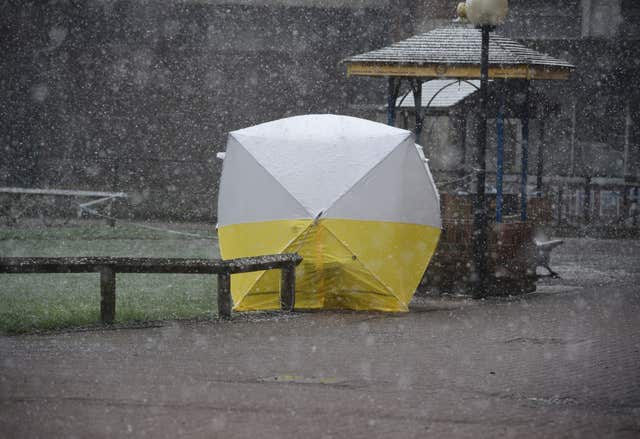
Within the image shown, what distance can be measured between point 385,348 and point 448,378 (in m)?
1.63

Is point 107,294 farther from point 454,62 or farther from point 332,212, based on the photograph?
point 454,62

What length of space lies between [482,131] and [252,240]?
3430 mm

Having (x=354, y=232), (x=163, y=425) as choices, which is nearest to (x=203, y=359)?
(x=163, y=425)

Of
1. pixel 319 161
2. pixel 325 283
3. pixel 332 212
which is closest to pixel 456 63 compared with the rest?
pixel 319 161

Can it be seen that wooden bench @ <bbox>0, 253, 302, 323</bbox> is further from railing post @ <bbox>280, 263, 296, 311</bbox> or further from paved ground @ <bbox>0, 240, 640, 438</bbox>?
paved ground @ <bbox>0, 240, 640, 438</bbox>

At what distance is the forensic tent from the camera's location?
1394 cm

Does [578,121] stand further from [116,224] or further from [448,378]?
[448,378]

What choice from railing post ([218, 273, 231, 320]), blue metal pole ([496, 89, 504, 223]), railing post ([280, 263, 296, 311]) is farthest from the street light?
railing post ([218, 273, 231, 320])

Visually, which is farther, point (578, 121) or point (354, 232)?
point (578, 121)

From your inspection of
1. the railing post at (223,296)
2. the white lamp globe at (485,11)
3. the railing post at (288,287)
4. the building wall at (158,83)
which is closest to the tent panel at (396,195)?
the railing post at (288,287)

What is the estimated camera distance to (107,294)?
12305mm

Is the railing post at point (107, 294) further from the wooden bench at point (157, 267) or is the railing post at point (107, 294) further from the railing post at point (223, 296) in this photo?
the railing post at point (223, 296)

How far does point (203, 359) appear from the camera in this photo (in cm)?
1030

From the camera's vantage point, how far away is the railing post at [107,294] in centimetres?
1227
